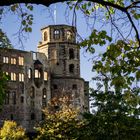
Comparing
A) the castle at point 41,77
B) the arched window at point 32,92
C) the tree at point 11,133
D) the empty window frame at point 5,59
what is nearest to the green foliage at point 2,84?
the tree at point 11,133

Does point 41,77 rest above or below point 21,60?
below

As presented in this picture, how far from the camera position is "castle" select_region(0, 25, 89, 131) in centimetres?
7788

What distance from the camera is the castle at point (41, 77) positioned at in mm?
77875

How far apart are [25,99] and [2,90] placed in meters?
68.3

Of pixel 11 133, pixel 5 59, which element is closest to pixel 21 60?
pixel 5 59

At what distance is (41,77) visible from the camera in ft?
274

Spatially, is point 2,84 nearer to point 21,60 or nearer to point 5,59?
point 5,59

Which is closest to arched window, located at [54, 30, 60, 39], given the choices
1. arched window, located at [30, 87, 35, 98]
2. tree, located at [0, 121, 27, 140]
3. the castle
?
the castle

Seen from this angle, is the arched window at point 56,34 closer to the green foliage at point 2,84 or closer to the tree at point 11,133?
the tree at point 11,133

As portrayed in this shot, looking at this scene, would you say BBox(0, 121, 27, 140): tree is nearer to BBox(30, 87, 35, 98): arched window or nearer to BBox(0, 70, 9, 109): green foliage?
BBox(30, 87, 35, 98): arched window

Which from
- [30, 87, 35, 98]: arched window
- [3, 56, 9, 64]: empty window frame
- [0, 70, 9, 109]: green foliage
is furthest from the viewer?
[30, 87, 35, 98]: arched window

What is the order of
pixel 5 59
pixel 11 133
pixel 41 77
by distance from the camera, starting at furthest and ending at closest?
pixel 41 77 → pixel 5 59 → pixel 11 133

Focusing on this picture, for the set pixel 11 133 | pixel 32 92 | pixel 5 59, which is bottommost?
pixel 11 133

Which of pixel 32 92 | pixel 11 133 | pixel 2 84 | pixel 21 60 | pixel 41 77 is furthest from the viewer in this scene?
pixel 41 77
